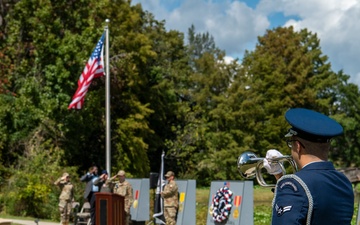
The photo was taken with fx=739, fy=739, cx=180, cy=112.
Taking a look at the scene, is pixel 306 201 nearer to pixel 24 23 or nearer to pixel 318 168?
pixel 318 168

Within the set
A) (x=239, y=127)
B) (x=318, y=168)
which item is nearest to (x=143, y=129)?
(x=239, y=127)

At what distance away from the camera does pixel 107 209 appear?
1745 centimetres

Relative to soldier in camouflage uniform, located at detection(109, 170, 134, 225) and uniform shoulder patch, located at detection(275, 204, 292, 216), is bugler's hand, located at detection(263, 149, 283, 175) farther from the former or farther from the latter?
soldier in camouflage uniform, located at detection(109, 170, 134, 225)

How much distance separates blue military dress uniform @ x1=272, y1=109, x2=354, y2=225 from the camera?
3.45 meters

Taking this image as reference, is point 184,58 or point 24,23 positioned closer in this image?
point 24,23

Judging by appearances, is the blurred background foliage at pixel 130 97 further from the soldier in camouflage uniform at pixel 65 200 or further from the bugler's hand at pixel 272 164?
the bugler's hand at pixel 272 164

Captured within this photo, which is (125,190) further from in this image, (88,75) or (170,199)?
(88,75)

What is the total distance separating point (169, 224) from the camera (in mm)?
19766

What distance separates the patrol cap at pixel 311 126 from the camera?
11.9 feet

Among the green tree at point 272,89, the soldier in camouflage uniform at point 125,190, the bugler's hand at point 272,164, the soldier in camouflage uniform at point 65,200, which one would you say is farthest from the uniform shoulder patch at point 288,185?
the green tree at point 272,89

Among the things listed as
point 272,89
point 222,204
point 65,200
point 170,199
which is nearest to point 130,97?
point 272,89

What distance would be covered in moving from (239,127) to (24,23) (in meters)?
24.2

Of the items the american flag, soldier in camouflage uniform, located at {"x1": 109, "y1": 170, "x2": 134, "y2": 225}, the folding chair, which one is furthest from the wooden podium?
the american flag

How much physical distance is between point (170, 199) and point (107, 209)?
9.14 feet
